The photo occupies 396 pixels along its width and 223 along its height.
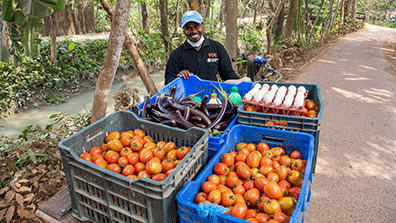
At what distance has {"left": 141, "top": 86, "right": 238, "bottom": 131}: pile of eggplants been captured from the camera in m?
2.84

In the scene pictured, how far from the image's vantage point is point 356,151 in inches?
178

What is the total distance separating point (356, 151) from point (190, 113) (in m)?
3.12

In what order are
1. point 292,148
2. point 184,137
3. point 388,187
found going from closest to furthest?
point 184,137, point 292,148, point 388,187

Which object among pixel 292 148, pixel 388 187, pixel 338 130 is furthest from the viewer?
pixel 338 130

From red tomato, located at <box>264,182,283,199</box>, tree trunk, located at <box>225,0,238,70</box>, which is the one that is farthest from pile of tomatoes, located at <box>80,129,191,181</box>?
tree trunk, located at <box>225,0,238,70</box>

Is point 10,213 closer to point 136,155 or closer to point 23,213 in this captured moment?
point 23,213

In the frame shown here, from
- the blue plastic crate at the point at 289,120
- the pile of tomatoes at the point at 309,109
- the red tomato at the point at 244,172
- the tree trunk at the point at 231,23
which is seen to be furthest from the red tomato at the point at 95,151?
the tree trunk at the point at 231,23

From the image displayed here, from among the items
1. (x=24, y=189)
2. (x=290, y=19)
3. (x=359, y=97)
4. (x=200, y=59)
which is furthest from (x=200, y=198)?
(x=290, y=19)

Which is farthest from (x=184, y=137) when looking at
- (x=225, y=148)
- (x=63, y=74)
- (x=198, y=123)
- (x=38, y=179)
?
(x=63, y=74)

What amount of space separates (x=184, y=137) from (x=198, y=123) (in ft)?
2.07

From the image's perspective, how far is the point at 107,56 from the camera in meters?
3.31

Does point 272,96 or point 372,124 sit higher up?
point 272,96

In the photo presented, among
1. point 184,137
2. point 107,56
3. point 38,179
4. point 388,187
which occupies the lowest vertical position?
point 388,187

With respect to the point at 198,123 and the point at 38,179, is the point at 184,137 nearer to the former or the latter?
the point at 198,123
